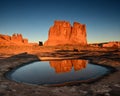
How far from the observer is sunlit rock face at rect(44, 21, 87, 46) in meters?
157

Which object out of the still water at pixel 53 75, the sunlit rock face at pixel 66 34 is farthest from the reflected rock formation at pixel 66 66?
the sunlit rock face at pixel 66 34

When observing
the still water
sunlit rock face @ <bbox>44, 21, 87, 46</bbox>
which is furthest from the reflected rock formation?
sunlit rock face @ <bbox>44, 21, 87, 46</bbox>

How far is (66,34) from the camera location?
161875 millimetres

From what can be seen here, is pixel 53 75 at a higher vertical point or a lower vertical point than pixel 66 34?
lower

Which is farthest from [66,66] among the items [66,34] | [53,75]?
[66,34]

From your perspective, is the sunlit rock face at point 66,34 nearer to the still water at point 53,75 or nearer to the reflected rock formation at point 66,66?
the reflected rock formation at point 66,66

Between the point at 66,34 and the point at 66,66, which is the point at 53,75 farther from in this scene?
the point at 66,34

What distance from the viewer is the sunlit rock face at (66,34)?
157 meters

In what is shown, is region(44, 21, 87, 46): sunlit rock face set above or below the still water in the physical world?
above

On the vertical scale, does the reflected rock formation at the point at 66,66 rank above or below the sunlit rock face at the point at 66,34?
below

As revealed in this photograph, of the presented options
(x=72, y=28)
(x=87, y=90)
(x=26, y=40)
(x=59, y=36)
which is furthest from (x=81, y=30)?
(x=87, y=90)

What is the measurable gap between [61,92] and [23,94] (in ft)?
8.04

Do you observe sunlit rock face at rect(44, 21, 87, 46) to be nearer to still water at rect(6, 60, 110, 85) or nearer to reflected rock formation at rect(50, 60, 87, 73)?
reflected rock formation at rect(50, 60, 87, 73)

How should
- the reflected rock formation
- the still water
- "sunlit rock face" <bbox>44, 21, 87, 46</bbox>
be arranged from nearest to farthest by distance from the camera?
the still water < the reflected rock formation < "sunlit rock face" <bbox>44, 21, 87, 46</bbox>
